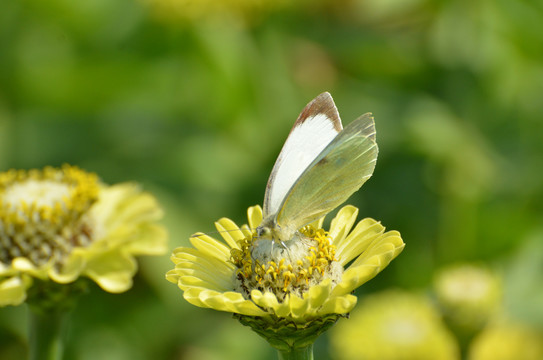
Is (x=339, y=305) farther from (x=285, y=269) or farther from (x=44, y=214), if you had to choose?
(x=44, y=214)

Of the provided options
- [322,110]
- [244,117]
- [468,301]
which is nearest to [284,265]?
[322,110]

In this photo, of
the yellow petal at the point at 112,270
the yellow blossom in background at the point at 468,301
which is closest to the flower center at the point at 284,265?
the yellow petal at the point at 112,270

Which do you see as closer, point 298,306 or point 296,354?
point 298,306

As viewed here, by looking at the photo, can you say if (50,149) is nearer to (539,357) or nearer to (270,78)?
(270,78)

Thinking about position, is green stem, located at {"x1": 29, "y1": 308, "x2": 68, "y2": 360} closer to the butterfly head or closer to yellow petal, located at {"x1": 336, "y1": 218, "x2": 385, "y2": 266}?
the butterfly head

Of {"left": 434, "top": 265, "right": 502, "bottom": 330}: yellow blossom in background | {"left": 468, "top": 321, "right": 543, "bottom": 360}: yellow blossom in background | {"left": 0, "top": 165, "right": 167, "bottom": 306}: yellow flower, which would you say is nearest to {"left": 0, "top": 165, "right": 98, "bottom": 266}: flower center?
{"left": 0, "top": 165, "right": 167, "bottom": 306}: yellow flower

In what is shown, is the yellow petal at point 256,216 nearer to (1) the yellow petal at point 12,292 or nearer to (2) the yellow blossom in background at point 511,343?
(1) the yellow petal at point 12,292

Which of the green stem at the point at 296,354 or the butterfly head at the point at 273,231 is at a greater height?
the butterfly head at the point at 273,231
